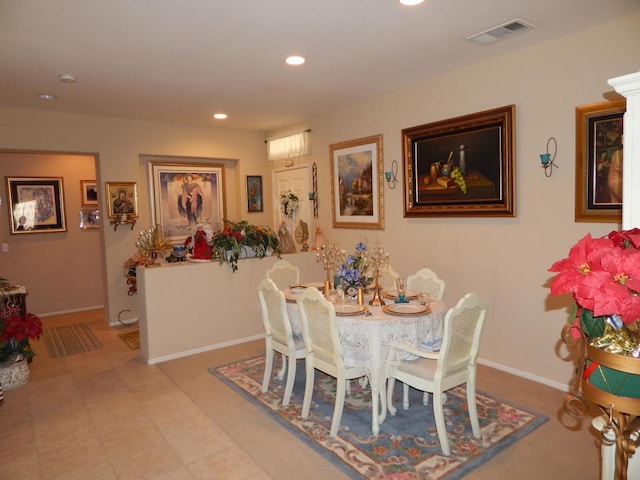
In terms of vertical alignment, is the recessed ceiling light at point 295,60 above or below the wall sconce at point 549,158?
above

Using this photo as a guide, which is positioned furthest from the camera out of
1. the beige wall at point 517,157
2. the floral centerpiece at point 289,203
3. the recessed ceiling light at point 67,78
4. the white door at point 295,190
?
the floral centerpiece at point 289,203

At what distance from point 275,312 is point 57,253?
4779mm

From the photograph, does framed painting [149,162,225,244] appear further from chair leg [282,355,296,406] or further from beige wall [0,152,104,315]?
chair leg [282,355,296,406]

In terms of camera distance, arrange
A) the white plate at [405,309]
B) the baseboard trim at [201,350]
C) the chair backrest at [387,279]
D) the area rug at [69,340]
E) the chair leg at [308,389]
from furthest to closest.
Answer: the area rug at [69,340] < the baseboard trim at [201,350] < the chair backrest at [387,279] < the chair leg at [308,389] < the white plate at [405,309]

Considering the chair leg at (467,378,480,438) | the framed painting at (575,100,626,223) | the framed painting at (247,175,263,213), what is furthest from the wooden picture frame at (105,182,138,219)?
the framed painting at (575,100,626,223)

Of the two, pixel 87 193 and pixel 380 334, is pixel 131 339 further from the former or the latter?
pixel 380 334

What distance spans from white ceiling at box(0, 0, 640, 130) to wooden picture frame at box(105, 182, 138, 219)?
1158 mm

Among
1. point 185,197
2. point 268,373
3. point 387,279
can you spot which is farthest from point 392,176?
point 185,197

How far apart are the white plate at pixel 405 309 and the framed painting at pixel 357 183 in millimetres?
1926

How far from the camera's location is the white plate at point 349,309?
2975mm

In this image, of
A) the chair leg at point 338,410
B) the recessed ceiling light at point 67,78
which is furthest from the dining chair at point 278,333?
the recessed ceiling light at point 67,78

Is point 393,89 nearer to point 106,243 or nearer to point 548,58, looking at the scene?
point 548,58

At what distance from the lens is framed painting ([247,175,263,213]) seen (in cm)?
673

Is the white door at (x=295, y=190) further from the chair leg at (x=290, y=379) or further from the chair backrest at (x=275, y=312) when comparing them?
the chair leg at (x=290, y=379)
